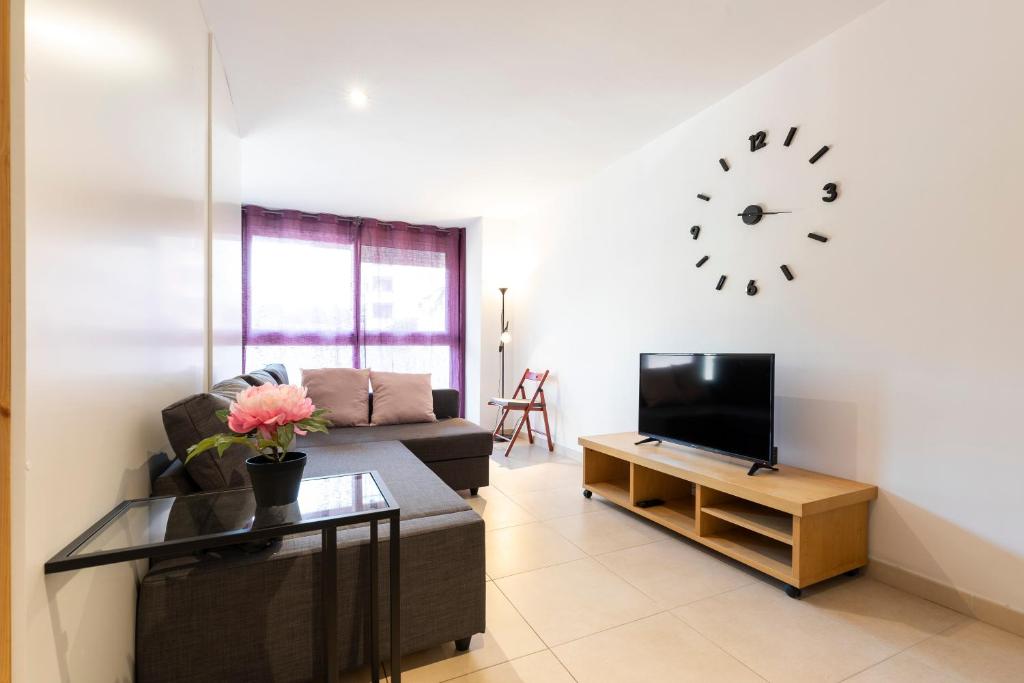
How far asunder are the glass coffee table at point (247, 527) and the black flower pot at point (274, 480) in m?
0.03

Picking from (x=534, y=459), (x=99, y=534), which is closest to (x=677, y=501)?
(x=534, y=459)

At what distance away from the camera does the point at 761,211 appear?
2.65m

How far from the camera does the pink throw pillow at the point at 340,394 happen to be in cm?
353

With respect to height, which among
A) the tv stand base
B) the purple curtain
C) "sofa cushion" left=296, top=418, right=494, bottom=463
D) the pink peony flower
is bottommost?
"sofa cushion" left=296, top=418, right=494, bottom=463

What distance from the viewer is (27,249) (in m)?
0.79

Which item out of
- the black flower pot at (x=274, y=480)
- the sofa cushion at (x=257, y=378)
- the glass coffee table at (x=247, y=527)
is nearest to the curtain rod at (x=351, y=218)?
the sofa cushion at (x=257, y=378)

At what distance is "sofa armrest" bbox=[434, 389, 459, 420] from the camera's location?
398 cm

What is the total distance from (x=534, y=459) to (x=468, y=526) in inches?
109

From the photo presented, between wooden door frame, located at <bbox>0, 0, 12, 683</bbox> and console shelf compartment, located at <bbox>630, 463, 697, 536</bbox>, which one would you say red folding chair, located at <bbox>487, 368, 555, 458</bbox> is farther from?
wooden door frame, located at <bbox>0, 0, 12, 683</bbox>

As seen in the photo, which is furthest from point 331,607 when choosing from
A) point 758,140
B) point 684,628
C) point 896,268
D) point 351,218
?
point 351,218

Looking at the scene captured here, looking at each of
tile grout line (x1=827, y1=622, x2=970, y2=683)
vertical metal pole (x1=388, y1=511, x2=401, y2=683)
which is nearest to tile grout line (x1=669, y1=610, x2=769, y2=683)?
tile grout line (x1=827, y1=622, x2=970, y2=683)

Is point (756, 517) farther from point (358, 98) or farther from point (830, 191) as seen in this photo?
point (358, 98)

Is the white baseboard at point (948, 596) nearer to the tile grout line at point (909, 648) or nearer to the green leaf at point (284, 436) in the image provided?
the tile grout line at point (909, 648)

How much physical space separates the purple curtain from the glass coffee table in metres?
4.13
